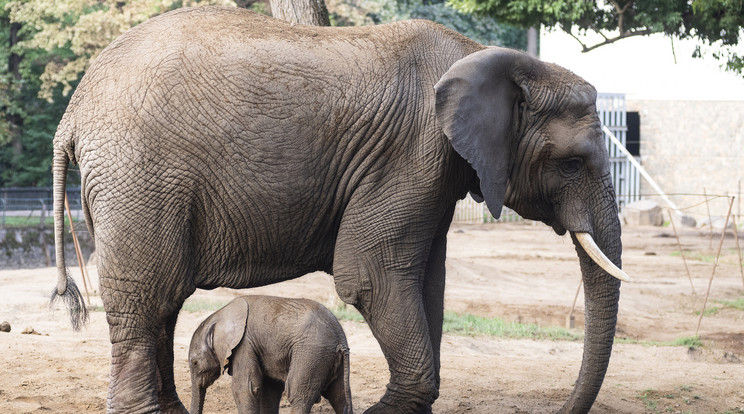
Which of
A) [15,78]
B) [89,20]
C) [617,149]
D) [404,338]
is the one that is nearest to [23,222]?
[89,20]

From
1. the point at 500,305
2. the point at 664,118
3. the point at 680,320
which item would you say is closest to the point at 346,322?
the point at 500,305

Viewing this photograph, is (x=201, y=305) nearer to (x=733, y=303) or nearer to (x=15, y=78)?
(x=733, y=303)

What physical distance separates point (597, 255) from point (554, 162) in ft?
1.96

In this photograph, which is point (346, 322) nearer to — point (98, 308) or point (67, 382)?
point (98, 308)

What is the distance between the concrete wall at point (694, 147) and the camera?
34.2 metres

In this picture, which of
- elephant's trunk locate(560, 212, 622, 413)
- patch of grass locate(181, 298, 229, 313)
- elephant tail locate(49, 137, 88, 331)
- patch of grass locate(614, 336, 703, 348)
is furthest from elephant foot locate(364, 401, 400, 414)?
patch of grass locate(614, 336, 703, 348)

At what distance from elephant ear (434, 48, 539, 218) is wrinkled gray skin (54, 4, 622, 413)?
0.03 ft

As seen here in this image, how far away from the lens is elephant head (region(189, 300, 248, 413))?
5.29m

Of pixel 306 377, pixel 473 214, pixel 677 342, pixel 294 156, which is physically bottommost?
pixel 473 214

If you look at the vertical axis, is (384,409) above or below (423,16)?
below

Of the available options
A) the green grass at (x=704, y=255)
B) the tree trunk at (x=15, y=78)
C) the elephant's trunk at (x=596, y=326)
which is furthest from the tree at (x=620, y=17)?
the tree trunk at (x=15, y=78)

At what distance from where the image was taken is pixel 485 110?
519cm

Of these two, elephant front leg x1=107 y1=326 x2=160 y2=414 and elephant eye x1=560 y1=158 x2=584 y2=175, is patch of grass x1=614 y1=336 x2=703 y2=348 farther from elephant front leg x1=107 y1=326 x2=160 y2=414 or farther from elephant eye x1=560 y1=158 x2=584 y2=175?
elephant front leg x1=107 y1=326 x2=160 y2=414

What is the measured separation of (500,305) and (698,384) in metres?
6.74
